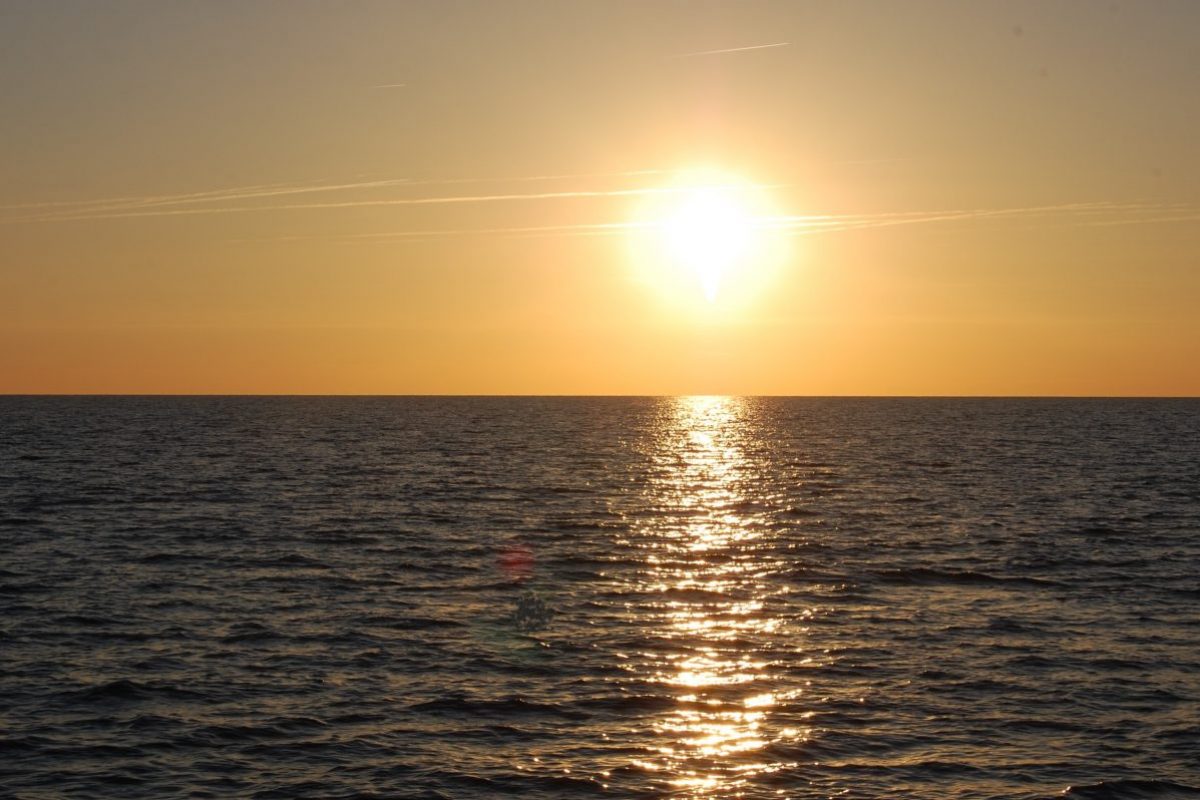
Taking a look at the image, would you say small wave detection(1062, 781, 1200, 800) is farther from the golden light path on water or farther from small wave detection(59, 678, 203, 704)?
small wave detection(59, 678, 203, 704)

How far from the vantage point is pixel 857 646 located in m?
29.5

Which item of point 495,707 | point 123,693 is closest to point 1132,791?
point 495,707

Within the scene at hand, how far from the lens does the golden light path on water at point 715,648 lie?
20.9 m

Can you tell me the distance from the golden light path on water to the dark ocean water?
12cm

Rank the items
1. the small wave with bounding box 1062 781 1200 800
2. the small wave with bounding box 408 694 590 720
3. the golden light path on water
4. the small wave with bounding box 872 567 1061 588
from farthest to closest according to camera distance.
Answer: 1. the small wave with bounding box 872 567 1061 588
2. the small wave with bounding box 408 694 590 720
3. the golden light path on water
4. the small wave with bounding box 1062 781 1200 800

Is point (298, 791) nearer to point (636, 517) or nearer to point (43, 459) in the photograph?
point (636, 517)

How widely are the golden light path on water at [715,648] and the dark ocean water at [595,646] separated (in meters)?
0.12

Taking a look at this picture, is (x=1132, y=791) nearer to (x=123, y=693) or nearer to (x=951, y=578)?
(x=123, y=693)

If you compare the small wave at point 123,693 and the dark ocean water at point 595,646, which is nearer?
the dark ocean water at point 595,646

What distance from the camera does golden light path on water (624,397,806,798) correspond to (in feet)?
68.7

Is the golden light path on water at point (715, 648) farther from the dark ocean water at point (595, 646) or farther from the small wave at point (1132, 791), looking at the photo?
the small wave at point (1132, 791)

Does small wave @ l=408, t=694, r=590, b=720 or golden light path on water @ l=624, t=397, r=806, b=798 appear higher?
golden light path on water @ l=624, t=397, r=806, b=798

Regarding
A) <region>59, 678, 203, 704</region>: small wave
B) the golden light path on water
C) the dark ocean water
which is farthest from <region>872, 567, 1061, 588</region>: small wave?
<region>59, 678, 203, 704</region>: small wave

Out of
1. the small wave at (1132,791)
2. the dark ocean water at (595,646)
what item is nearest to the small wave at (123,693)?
the dark ocean water at (595,646)
